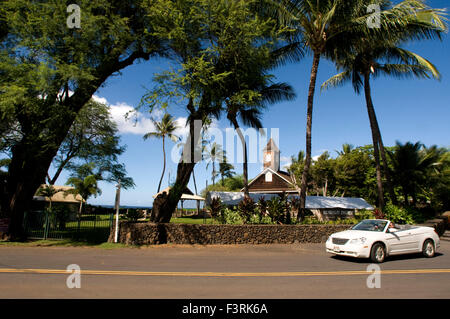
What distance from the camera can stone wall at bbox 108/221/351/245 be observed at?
41.4 feet

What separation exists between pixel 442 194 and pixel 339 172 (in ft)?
61.7

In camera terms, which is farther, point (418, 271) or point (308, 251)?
point (308, 251)

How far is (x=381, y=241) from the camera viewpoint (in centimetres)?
911

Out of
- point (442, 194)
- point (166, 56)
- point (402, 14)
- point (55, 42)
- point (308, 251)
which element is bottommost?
point (308, 251)

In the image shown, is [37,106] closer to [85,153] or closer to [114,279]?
[114,279]

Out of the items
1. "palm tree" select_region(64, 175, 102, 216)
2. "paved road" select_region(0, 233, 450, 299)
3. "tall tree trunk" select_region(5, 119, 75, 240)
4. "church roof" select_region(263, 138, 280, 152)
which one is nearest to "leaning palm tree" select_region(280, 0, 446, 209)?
"paved road" select_region(0, 233, 450, 299)

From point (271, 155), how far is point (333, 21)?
44742 millimetres

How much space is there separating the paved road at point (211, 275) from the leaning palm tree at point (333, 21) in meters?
8.10

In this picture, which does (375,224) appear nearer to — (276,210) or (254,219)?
(276,210)

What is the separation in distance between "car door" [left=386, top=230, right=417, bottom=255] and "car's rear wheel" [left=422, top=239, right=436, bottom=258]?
1.87 feet

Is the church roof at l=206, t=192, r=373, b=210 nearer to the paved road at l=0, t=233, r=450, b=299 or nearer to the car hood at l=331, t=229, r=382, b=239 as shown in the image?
the paved road at l=0, t=233, r=450, b=299
